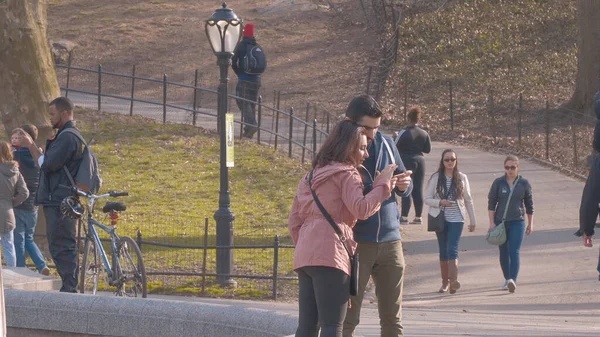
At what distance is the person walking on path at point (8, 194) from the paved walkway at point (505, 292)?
216 cm

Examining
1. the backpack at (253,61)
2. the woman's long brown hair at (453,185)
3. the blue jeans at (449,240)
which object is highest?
the backpack at (253,61)

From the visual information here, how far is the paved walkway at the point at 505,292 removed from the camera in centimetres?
973

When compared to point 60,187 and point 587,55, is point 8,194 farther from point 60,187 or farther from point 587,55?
point 587,55

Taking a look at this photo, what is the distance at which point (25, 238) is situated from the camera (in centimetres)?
1274

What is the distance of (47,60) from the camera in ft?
50.0

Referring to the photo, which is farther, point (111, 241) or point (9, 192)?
point (9, 192)

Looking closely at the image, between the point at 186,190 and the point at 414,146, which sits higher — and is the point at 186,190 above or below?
below

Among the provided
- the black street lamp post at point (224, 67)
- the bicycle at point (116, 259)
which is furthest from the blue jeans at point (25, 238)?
the bicycle at point (116, 259)

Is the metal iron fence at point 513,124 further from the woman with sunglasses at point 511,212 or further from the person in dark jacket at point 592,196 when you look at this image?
the person in dark jacket at point 592,196

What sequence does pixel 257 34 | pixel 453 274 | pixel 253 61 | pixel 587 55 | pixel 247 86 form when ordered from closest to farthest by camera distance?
pixel 453 274, pixel 253 61, pixel 247 86, pixel 587 55, pixel 257 34

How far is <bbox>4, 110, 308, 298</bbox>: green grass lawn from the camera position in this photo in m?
13.7

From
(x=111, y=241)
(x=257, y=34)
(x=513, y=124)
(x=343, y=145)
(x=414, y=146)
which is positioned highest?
(x=257, y=34)

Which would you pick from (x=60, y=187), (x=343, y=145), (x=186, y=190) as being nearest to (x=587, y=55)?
(x=186, y=190)

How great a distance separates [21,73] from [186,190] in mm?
4338
